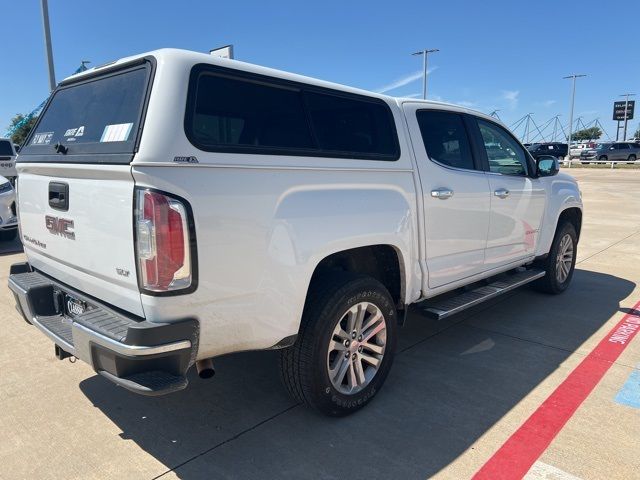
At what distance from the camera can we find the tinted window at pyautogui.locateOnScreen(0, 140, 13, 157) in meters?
11.8

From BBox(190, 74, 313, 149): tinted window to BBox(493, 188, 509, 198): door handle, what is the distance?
7.04 ft

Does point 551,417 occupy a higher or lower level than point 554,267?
lower

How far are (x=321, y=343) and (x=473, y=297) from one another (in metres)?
1.85

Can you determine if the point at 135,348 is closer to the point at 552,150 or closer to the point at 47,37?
the point at 47,37

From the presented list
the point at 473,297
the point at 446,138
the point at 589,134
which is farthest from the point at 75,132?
the point at 589,134

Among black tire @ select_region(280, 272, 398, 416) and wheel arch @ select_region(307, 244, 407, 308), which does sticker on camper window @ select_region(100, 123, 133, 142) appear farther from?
wheel arch @ select_region(307, 244, 407, 308)

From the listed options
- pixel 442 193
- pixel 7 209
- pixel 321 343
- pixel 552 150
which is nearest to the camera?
pixel 321 343

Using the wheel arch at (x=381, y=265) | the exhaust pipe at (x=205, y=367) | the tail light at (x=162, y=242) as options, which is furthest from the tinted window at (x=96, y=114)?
the wheel arch at (x=381, y=265)

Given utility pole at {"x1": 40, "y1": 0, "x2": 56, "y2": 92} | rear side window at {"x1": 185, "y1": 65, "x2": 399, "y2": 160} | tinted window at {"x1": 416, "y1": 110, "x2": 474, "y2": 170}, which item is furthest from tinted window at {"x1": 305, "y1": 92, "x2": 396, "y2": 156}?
utility pole at {"x1": 40, "y1": 0, "x2": 56, "y2": 92}

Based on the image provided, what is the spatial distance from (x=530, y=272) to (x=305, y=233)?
345cm

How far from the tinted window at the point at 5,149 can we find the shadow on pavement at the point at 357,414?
10.4 m

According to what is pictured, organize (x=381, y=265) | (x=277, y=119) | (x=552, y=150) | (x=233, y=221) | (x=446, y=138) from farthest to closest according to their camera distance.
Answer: (x=552, y=150) → (x=446, y=138) → (x=381, y=265) → (x=277, y=119) → (x=233, y=221)

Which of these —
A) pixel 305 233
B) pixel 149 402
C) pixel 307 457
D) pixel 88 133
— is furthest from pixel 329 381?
pixel 88 133

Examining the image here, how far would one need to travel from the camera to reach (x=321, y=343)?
286cm
